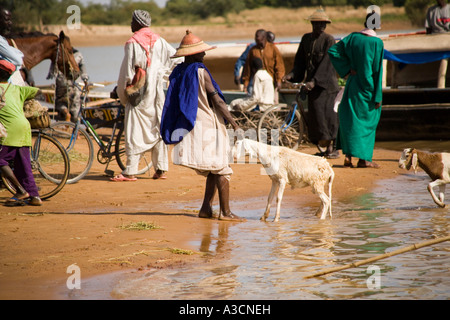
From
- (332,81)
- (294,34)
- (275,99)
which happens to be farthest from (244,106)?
(294,34)

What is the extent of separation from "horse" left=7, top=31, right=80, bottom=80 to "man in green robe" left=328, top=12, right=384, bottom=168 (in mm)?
3973

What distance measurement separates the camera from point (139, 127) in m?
9.50

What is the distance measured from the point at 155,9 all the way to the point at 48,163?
56.0 meters

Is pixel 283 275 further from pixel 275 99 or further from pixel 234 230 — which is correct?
pixel 275 99

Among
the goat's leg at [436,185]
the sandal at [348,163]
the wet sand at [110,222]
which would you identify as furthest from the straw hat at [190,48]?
the sandal at [348,163]

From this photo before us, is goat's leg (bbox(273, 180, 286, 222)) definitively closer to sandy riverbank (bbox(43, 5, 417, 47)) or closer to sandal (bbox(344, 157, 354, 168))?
sandal (bbox(344, 157, 354, 168))

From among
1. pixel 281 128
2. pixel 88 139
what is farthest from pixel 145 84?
pixel 281 128

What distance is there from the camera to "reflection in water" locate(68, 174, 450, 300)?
5113mm

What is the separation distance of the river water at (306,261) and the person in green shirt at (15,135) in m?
1.81

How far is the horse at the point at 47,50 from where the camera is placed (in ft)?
35.3

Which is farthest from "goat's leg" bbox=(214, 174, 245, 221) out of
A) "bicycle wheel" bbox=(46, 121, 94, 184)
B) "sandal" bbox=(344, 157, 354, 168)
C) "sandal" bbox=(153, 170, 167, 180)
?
"sandal" bbox=(344, 157, 354, 168)

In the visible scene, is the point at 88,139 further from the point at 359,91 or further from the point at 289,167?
the point at 359,91

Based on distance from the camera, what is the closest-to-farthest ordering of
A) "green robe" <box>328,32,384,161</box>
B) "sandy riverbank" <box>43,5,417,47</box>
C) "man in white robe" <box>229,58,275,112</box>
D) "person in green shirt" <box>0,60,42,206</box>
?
"person in green shirt" <box>0,60,42,206</box>, "green robe" <box>328,32,384,161</box>, "man in white robe" <box>229,58,275,112</box>, "sandy riverbank" <box>43,5,417,47</box>
